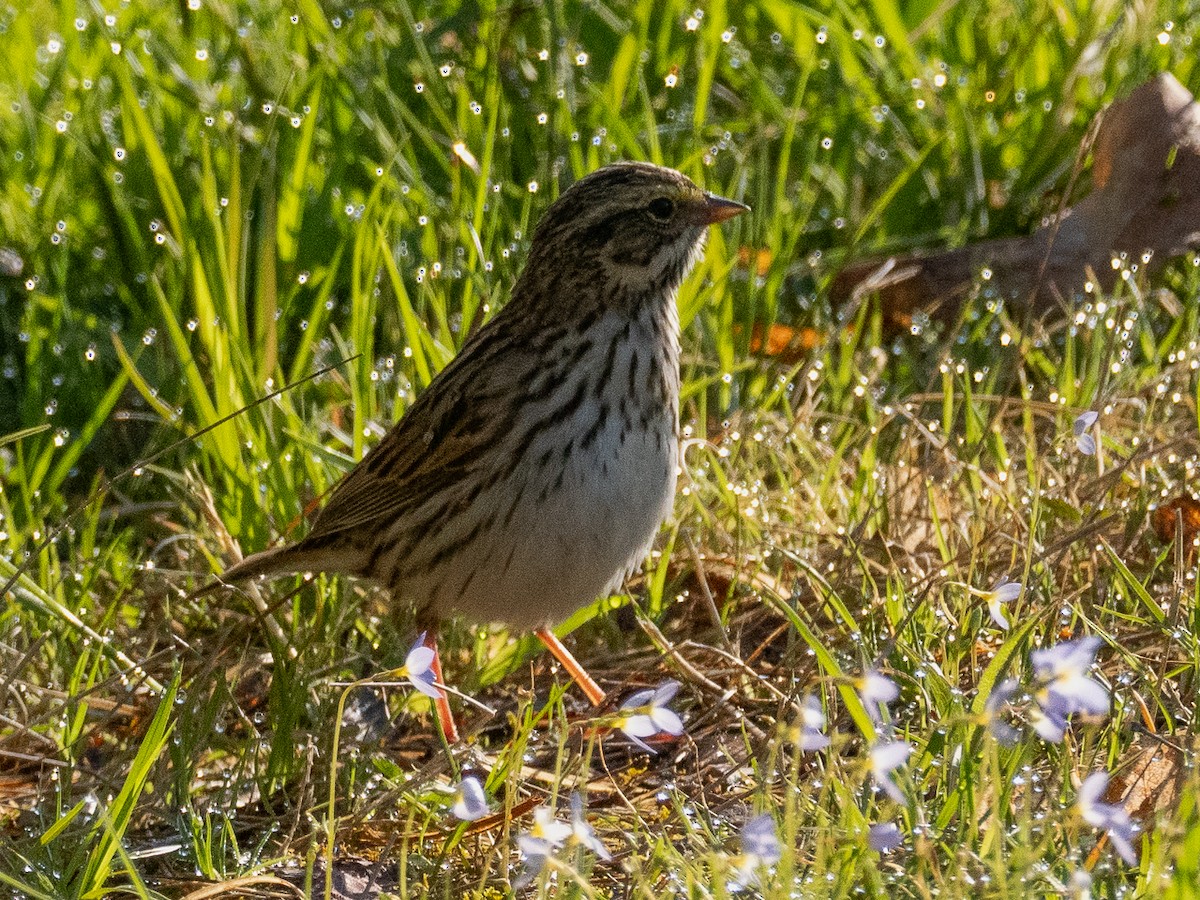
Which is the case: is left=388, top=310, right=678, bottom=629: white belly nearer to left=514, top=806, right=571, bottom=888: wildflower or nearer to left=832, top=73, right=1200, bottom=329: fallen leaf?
left=514, top=806, right=571, bottom=888: wildflower

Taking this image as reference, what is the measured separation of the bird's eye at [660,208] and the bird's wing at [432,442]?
474 millimetres

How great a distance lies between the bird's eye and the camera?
445 centimetres

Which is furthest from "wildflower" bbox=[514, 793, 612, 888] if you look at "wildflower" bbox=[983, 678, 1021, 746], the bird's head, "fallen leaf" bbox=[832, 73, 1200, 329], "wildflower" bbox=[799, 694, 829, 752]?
"fallen leaf" bbox=[832, 73, 1200, 329]

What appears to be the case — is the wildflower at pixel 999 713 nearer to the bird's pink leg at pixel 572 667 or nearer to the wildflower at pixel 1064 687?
the wildflower at pixel 1064 687

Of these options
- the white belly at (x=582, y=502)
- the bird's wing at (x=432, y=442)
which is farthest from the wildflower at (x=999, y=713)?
the bird's wing at (x=432, y=442)

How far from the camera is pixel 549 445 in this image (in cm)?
409

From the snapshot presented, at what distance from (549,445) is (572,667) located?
658 millimetres

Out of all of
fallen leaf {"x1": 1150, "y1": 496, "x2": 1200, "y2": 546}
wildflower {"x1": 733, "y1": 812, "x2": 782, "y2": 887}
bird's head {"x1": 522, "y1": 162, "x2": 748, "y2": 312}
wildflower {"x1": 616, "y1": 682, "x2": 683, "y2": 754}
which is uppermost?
bird's head {"x1": 522, "y1": 162, "x2": 748, "y2": 312}

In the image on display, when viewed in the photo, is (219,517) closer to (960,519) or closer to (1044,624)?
(960,519)

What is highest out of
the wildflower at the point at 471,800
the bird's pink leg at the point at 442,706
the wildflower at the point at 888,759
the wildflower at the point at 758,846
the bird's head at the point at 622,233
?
the bird's head at the point at 622,233

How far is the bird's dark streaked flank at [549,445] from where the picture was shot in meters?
4.09

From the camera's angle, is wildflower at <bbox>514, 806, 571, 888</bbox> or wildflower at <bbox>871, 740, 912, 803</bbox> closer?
wildflower at <bbox>871, 740, 912, 803</bbox>

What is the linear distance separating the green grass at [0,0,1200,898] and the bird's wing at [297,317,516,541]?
0.25m

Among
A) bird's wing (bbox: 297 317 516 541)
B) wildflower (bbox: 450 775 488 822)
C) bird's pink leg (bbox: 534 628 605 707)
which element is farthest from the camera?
bird's pink leg (bbox: 534 628 605 707)
